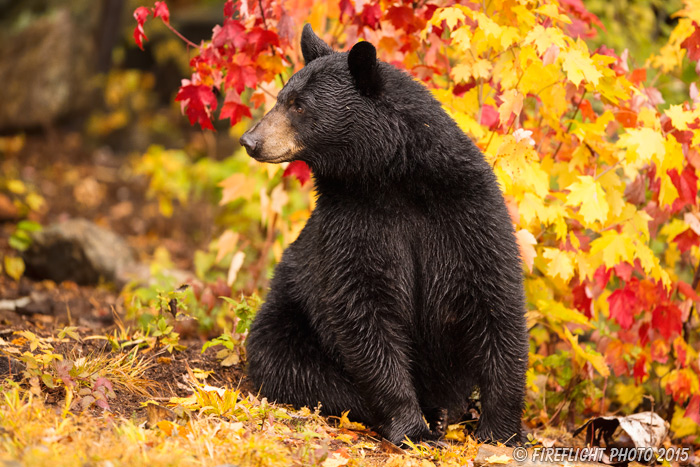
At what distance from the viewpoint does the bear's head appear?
3287 mm

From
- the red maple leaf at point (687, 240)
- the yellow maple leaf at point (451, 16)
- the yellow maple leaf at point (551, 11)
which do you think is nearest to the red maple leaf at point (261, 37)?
the yellow maple leaf at point (451, 16)

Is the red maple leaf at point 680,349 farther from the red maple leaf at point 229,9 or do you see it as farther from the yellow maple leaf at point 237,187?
the red maple leaf at point 229,9

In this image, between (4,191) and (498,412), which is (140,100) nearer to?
(4,191)

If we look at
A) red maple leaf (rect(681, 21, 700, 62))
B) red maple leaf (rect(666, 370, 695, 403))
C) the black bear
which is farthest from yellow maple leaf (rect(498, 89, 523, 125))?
red maple leaf (rect(666, 370, 695, 403))

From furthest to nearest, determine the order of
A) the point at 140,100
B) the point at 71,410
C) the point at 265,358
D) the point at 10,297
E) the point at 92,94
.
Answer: the point at 140,100 < the point at 92,94 < the point at 10,297 < the point at 265,358 < the point at 71,410

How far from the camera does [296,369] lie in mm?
3814

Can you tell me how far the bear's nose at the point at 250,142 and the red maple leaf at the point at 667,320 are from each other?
99.2 inches

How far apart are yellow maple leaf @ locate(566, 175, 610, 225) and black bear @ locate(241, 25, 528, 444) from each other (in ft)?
1.38

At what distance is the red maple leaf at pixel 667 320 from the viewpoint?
4.16 meters

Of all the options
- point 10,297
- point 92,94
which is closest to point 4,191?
point 10,297

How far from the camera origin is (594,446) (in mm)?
4059

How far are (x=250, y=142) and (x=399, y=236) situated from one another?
0.81 metres

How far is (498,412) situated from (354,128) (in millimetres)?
1531

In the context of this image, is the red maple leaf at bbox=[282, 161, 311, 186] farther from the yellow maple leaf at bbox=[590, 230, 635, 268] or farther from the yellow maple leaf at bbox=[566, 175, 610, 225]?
the yellow maple leaf at bbox=[590, 230, 635, 268]
